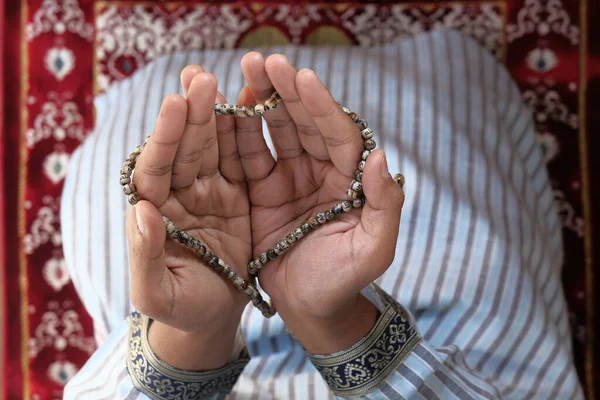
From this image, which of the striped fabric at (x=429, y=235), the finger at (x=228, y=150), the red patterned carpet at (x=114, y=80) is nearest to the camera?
the finger at (x=228, y=150)

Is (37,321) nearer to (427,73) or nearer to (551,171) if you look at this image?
(427,73)

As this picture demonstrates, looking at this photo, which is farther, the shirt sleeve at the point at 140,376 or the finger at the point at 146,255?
the shirt sleeve at the point at 140,376

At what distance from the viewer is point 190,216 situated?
668mm

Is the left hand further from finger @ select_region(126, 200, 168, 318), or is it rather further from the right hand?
finger @ select_region(126, 200, 168, 318)

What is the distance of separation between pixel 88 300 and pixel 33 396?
1.68 ft

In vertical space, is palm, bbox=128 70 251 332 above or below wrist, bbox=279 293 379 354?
above

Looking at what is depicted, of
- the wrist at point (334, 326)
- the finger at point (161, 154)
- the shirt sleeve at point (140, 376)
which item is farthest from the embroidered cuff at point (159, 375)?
the finger at point (161, 154)

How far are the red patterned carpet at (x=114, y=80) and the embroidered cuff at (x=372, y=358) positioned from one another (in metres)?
0.75

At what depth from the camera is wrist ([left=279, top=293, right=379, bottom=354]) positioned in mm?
696

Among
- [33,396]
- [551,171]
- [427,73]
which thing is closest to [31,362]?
[33,396]

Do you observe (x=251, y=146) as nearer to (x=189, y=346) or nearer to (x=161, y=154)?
(x=161, y=154)

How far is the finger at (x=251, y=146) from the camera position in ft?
2.21

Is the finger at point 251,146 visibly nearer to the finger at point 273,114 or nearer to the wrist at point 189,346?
the finger at point 273,114

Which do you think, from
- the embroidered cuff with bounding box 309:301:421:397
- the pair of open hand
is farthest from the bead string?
the embroidered cuff with bounding box 309:301:421:397
